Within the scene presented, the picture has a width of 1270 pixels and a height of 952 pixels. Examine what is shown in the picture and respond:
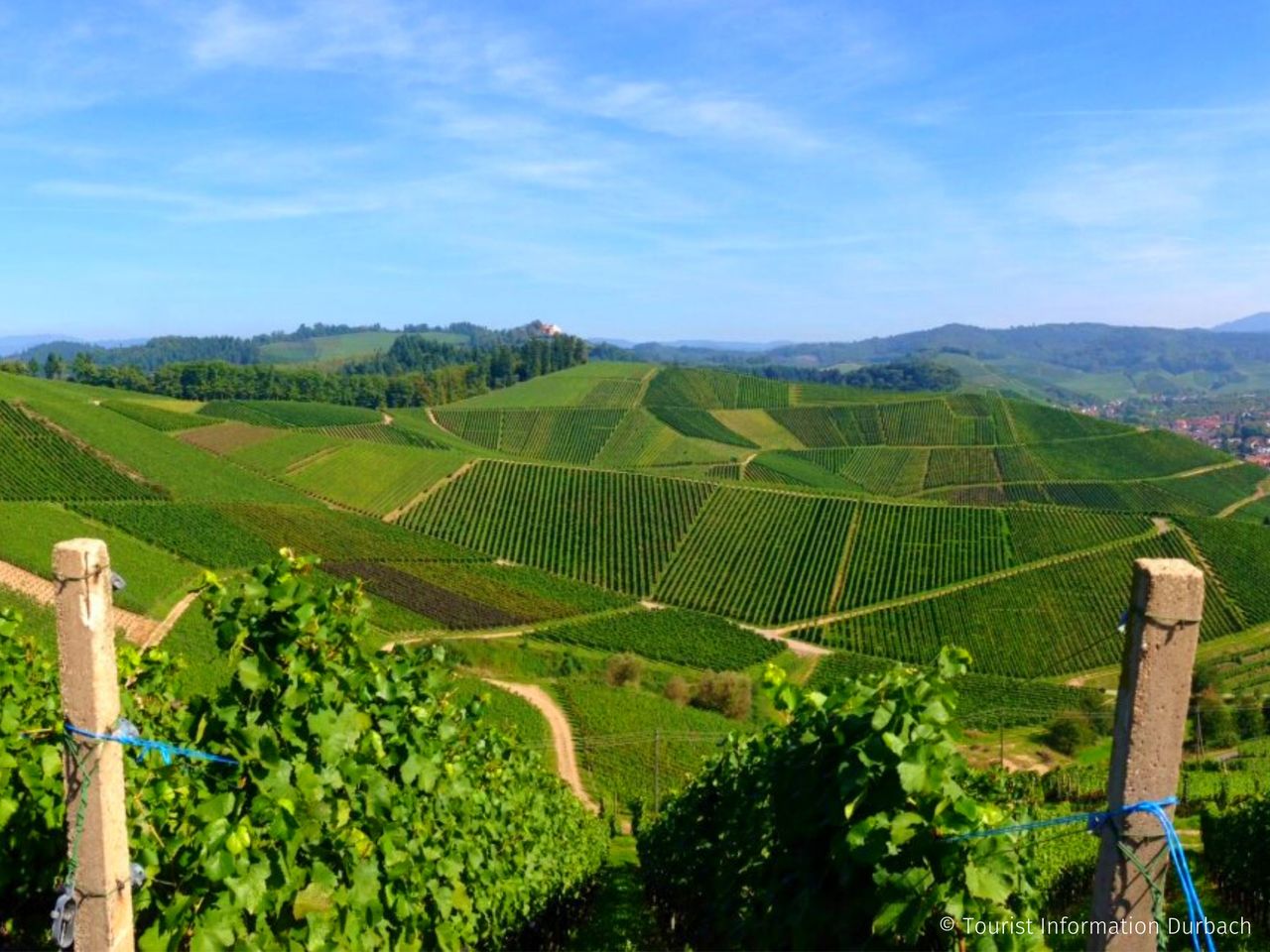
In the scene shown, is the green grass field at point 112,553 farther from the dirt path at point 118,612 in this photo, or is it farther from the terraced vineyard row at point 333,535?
the terraced vineyard row at point 333,535

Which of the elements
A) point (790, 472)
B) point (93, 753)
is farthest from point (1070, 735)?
point (790, 472)

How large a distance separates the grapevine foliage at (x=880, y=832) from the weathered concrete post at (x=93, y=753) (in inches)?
128

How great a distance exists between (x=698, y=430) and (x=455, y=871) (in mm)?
111607

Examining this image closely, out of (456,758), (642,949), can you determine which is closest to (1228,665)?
(642,949)

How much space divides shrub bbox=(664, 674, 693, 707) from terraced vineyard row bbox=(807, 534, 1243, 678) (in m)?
12.6

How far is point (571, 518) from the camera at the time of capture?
69.6 metres

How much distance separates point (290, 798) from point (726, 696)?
37.0 meters

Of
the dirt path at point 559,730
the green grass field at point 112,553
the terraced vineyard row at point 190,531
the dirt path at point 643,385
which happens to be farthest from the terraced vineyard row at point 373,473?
the dirt path at point 643,385

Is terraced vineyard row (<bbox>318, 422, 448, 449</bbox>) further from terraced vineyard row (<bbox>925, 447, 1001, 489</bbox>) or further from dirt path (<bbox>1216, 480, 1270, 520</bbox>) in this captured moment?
dirt path (<bbox>1216, 480, 1270, 520</bbox>)

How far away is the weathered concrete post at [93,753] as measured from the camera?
3.61 m

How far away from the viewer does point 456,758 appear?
30.8 feet

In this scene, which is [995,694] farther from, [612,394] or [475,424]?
[612,394]

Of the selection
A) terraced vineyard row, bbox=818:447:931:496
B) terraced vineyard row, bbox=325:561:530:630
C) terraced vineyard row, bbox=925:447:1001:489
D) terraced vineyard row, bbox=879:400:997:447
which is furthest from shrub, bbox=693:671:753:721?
terraced vineyard row, bbox=879:400:997:447

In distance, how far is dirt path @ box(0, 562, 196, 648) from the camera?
35281mm
